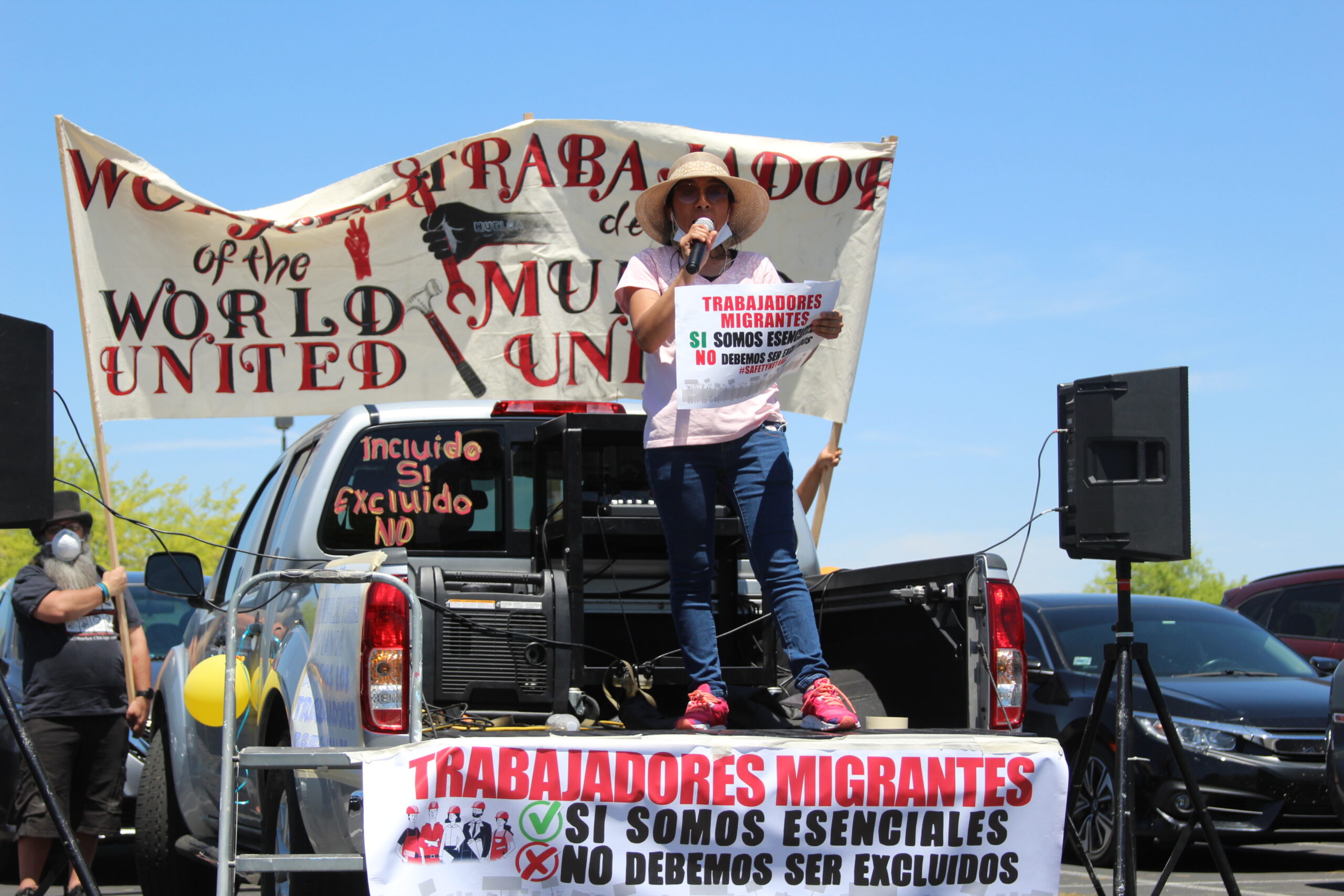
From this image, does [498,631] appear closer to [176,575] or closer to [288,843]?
[288,843]

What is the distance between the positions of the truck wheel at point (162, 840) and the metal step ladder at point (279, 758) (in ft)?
11.7

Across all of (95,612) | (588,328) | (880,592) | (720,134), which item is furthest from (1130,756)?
(95,612)

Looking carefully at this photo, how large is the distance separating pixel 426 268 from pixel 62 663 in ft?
9.14

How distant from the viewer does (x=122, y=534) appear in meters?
45.6

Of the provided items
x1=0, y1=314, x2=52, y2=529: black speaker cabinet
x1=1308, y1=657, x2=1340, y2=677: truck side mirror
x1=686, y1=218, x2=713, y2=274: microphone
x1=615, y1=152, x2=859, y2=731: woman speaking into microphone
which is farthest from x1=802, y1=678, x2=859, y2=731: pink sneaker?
x1=1308, y1=657, x2=1340, y2=677: truck side mirror

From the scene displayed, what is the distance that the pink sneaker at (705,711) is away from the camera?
175 inches

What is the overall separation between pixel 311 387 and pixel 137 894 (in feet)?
10.1

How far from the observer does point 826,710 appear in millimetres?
4309

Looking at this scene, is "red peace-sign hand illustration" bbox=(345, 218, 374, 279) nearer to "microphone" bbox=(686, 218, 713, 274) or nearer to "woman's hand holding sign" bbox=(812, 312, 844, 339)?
"microphone" bbox=(686, 218, 713, 274)

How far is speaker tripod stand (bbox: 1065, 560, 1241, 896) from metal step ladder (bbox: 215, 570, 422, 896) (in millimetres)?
2318

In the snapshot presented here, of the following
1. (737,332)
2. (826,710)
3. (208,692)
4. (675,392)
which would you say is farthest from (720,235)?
(208,692)

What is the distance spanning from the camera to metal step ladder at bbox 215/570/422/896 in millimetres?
3809

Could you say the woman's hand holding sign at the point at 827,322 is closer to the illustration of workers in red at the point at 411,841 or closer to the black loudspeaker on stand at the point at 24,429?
the illustration of workers in red at the point at 411,841

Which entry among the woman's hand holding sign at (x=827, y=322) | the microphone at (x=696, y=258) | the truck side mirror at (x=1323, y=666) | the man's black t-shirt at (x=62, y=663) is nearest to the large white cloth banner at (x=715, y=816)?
the woman's hand holding sign at (x=827, y=322)
